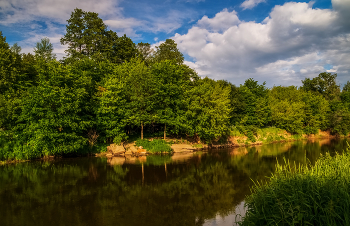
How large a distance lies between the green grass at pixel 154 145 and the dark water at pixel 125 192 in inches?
265

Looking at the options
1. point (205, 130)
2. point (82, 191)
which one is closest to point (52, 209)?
point (82, 191)

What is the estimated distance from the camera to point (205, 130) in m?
35.7

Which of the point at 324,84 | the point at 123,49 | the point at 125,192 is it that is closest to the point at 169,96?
the point at 125,192

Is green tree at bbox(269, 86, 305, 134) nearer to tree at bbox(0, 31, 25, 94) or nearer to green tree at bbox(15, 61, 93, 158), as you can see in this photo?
green tree at bbox(15, 61, 93, 158)

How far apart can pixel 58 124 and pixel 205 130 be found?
21701 millimetres

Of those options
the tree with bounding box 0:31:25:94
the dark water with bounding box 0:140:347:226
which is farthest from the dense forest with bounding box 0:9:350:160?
the dark water with bounding box 0:140:347:226

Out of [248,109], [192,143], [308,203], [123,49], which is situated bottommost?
[192,143]

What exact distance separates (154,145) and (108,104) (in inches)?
368

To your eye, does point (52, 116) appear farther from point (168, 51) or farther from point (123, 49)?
point (168, 51)

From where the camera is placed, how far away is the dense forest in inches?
1014

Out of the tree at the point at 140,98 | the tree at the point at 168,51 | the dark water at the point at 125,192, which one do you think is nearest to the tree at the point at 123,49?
the tree at the point at 168,51

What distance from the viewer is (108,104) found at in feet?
102

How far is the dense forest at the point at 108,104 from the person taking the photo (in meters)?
25.8

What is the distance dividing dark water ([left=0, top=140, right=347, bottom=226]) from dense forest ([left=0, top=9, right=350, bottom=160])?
4.15m
